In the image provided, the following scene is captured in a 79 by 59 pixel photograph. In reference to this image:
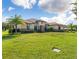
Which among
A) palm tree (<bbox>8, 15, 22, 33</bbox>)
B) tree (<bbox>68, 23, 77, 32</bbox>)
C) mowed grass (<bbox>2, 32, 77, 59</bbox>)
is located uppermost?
palm tree (<bbox>8, 15, 22, 33</bbox>)

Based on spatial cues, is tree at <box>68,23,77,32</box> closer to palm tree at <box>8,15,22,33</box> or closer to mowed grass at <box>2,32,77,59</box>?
mowed grass at <box>2,32,77,59</box>

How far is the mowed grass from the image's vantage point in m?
1.95

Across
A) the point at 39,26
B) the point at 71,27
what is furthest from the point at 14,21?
the point at 71,27

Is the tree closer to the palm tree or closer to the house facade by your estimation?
the house facade

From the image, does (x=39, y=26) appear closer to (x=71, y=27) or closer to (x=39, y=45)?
(x=39, y=45)

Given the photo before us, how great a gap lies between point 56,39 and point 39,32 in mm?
155

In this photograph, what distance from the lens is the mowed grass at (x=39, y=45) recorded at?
6.40 feet

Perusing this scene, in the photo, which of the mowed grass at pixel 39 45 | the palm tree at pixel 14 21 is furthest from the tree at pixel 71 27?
the palm tree at pixel 14 21

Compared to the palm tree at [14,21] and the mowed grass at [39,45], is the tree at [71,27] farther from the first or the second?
the palm tree at [14,21]

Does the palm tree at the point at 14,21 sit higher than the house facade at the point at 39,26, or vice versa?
the palm tree at the point at 14,21

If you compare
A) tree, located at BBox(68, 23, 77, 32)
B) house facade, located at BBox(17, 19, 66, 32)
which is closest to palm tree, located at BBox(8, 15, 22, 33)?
house facade, located at BBox(17, 19, 66, 32)

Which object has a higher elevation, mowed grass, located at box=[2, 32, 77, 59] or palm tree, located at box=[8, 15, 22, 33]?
palm tree, located at box=[8, 15, 22, 33]

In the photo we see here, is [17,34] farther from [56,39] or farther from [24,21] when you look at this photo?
[56,39]

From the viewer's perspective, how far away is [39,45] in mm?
1971
